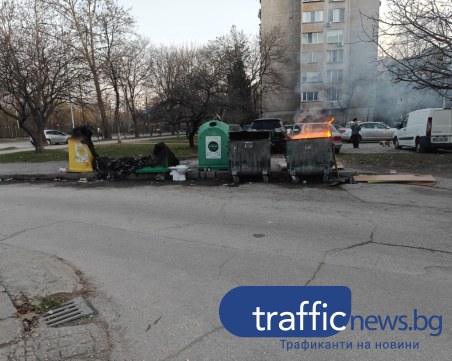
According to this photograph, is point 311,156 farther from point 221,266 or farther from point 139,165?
point 221,266

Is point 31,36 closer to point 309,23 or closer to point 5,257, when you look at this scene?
point 5,257

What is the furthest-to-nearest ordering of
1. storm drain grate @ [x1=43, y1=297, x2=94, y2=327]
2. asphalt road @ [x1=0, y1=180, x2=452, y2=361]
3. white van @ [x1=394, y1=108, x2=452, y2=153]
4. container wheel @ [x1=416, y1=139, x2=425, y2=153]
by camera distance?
1. container wheel @ [x1=416, y1=139, x2=425, y2=153]
2. white van @ [x1=394, y1=108, x2=452, y2=153]
3. storm drain grate @ [x1=43, y1=297, x2=94, y2=327]
4. asphalt road @ [x1=0, y1=180, x2=452, y2=361]

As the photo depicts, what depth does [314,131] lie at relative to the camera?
9.88 metres

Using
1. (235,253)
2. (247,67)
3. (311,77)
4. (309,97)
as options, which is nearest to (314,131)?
(309,97)

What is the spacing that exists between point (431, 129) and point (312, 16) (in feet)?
90.7

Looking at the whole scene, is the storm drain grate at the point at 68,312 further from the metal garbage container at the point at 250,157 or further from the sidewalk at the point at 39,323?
the metal garbage container at the point at 250,157

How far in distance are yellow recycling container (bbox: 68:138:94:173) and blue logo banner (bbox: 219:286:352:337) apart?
30.0 feet

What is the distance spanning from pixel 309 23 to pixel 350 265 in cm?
3696

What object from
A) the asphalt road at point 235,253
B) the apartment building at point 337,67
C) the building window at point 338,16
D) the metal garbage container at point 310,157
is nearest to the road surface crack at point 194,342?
the asphalt road at point 235,253

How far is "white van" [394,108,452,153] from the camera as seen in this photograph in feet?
46.4

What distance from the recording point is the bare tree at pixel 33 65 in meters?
16.3

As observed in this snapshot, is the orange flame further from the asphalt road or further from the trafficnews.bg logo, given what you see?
the trafficnews.bg logo

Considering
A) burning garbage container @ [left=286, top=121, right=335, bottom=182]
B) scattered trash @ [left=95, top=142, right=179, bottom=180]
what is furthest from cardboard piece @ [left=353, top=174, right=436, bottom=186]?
scattered trash @ [left=95, top=142, right=179, bottom=180]

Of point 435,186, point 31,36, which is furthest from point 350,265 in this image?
point 31,36
